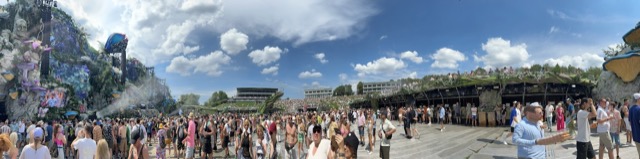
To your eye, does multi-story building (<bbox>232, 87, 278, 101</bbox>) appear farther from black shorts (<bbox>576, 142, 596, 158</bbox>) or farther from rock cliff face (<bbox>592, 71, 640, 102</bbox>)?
black shorts (<bbox>576, 142, 596, 158</bbox>)

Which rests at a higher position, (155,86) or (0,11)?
(0,11)

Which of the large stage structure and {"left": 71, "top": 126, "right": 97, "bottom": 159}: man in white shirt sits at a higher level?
the large stage structure

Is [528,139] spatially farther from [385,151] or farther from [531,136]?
[385,151]

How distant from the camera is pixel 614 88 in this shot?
930 inches

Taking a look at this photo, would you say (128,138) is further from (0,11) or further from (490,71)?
(0,11)

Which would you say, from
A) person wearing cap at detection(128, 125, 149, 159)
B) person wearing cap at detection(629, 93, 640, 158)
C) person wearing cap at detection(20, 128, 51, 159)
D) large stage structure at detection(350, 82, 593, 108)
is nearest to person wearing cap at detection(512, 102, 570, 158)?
person wearing cap at detection(629, 93, 640, 158)

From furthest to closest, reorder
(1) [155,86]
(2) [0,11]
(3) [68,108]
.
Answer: (1) [155,86]
(3) [68,108]
(2) [0,11]

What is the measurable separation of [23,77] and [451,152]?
47659 millimetres

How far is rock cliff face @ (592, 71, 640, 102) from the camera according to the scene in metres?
22.2

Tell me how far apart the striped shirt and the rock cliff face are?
2374 centimetres

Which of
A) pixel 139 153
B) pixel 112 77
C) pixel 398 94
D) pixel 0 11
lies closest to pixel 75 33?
pixel 112 77

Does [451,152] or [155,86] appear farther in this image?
[155,86]

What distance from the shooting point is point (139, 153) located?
5.38m

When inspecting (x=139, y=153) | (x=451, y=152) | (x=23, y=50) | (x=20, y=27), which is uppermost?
(x=20, y=27)
